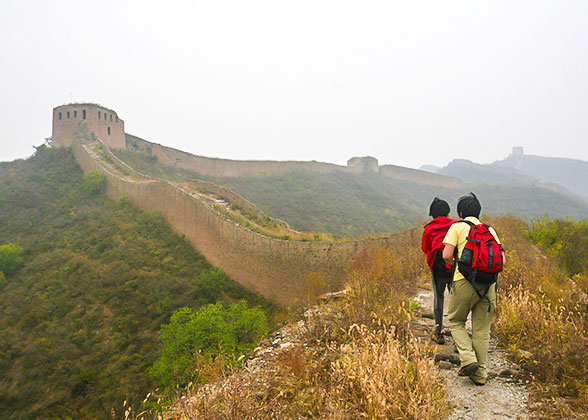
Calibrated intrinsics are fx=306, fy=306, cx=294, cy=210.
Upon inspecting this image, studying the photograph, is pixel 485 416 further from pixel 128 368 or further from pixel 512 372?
pixel 128 368

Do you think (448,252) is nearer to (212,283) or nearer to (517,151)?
(212,283)

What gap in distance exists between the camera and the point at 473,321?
2541 mm

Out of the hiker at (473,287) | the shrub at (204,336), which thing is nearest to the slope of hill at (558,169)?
the shrub at (204,336)

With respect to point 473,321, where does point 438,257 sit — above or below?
above

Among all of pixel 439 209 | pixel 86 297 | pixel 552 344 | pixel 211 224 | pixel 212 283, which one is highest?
pixel 439 209

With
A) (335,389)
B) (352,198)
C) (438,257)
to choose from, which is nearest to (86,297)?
(335,389)

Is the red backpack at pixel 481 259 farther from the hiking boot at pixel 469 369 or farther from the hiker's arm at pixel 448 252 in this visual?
the hiking boot at pixel 469 369

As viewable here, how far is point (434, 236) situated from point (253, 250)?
8.43 m

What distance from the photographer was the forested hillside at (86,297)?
6.92m

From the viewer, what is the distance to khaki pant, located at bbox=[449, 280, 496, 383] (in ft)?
7.99

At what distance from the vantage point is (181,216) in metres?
13.6

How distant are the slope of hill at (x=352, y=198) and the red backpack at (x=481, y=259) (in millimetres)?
18712

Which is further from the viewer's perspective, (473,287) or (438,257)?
(438,257)

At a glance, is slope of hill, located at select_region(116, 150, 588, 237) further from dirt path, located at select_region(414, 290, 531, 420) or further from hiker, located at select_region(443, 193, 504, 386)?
hiker, located at select_region(443, 193, 504, 386)
